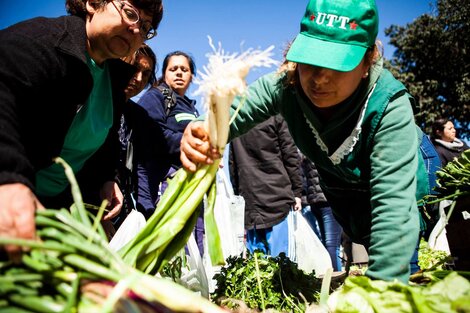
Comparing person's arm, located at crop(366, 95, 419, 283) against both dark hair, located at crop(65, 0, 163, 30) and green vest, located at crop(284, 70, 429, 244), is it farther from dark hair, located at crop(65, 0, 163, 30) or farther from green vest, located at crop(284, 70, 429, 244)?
A: dark hair, located at crop(65, 0, 163, 30)

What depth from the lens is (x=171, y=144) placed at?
10.2 ft

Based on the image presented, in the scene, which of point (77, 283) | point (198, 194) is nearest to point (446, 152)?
point (198, 194)

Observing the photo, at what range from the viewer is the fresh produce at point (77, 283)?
811 millimetres

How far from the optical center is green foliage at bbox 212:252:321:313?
2002 mm

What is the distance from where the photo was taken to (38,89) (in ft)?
4.77

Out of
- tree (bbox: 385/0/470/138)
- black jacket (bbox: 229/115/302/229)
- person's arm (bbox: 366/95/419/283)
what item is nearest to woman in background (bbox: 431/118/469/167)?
black jacket (bbox: 229/115/302/229)

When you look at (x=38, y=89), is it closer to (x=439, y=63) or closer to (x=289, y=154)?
(x=289, y=154)

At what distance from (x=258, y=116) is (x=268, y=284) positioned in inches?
37.3

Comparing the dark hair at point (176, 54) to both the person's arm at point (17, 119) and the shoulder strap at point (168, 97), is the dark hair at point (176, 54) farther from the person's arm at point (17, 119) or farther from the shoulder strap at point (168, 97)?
the person's arm at point (17, 119)

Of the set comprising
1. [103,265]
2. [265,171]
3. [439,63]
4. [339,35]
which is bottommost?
[265,171]

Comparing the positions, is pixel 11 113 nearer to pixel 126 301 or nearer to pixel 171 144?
pixel 126 301

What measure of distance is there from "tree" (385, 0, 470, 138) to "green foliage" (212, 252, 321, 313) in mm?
19881

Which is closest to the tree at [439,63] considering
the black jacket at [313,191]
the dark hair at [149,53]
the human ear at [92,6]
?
the black jacket at [313,191]

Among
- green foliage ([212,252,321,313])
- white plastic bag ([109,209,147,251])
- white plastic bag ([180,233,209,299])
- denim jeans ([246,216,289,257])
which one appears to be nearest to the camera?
Result: white plastic bag ([180,233,209,299])
